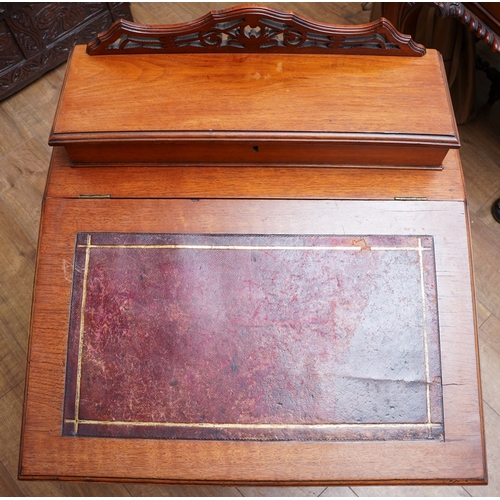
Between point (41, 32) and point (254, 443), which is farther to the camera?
point (41, 32)

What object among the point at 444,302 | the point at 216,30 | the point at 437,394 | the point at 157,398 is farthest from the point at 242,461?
the point at 216,30

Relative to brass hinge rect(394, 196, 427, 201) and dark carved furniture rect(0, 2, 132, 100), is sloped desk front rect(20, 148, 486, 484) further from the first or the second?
dark carved furniture rect(0, 2, 132, 100)

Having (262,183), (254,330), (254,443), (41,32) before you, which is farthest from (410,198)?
(41,32)

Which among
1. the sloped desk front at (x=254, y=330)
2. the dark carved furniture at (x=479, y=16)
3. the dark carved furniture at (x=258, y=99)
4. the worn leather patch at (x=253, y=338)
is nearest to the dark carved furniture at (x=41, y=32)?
the dark carved furniture at (x=258, y=99)

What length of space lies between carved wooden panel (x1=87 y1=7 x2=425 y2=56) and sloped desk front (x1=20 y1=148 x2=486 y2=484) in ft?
1.09

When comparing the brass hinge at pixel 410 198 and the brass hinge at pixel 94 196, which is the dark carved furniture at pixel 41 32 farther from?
the brass hinge at pixel 410 198

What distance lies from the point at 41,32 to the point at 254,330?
1700 mm

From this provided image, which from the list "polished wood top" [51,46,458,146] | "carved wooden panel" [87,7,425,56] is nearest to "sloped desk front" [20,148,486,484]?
"polished wood top" [51,46,458,146]

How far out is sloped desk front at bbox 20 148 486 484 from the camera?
1356 mm

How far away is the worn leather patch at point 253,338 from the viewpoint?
4.50 feet

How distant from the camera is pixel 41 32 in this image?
2295mm

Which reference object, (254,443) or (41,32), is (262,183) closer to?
(254,443)

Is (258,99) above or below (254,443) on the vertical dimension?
above

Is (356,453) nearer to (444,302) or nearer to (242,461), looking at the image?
(242,461)
